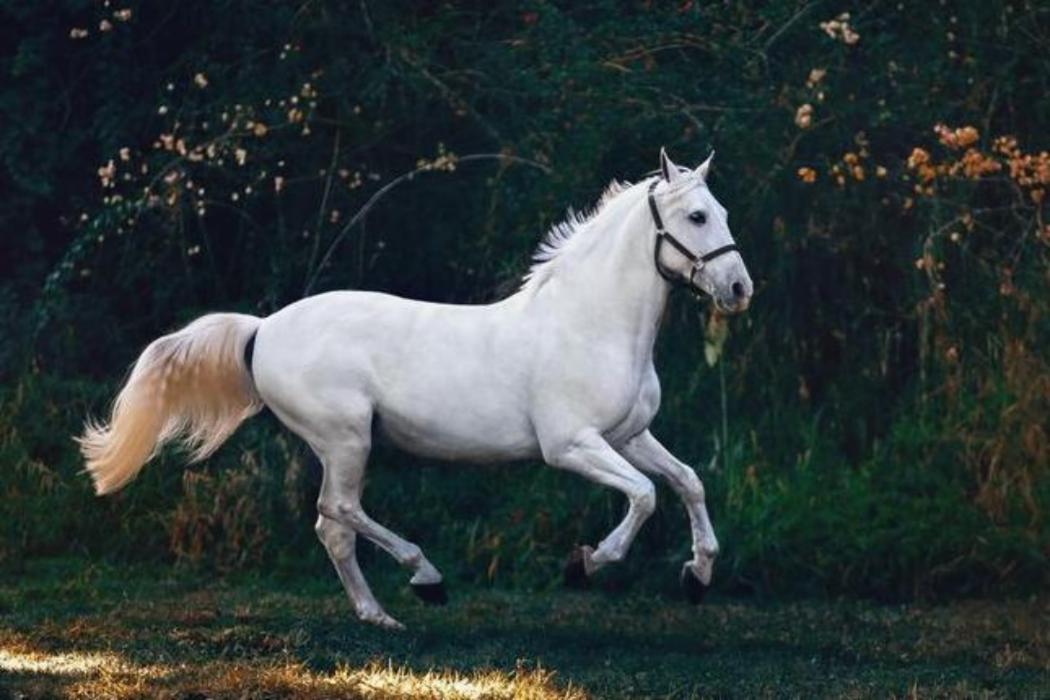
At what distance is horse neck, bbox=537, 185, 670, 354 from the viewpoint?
9695mm

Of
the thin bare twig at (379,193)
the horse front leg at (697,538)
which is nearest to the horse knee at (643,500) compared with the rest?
the horse front leg at (697,538)

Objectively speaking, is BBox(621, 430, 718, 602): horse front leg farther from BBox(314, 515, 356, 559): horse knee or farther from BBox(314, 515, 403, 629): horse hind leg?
BBox(314, 515, 356, 559): horse knee

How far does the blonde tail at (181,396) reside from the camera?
10289 mm

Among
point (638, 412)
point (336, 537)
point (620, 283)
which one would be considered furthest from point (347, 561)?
point (620, 283)

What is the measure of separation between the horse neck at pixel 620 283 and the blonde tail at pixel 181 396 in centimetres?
159

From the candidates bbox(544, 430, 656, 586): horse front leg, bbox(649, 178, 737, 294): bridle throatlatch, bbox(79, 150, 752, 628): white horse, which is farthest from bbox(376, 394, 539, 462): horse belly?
bbox(649, 178, 737, 294): bridle throatlatch

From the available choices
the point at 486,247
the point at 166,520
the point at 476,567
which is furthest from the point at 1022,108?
the point at 166,520

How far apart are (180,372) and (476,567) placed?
2.53 m

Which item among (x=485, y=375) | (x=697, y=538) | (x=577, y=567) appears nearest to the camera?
(x=577, y=567)

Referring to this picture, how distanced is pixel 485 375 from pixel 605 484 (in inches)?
30.3

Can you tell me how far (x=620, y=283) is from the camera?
9727mm

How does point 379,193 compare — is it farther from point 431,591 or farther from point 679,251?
point 679,251

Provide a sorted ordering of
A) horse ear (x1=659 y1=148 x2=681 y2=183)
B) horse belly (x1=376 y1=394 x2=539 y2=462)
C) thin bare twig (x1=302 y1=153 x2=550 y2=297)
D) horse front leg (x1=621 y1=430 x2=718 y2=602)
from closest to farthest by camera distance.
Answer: horse ear (x1=659 y1=148 x2=681 y2=183) → horse front leg (x1=621 y1=430 x2=718 y2=602) → horse belly (x1=376 y1=394 x2=539 y2=462) → thin bare twig (x1=302 y1=153 x2=550 y2=297)

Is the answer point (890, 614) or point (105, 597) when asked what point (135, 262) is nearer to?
point (105, 597)
